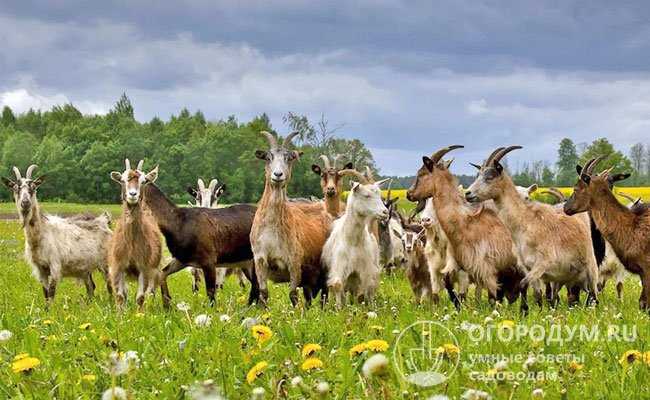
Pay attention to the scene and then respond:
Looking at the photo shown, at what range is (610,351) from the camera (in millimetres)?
4898

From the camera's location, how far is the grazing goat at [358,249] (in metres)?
10.5

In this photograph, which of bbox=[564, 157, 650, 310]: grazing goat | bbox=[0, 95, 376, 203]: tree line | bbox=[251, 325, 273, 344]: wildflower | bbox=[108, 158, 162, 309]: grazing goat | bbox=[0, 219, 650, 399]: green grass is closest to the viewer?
bbox=[0, 219, 650, 399]: green grass

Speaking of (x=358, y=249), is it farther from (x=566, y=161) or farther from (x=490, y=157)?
(x=566, y=161)

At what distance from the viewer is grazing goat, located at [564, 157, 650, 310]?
31.9ft

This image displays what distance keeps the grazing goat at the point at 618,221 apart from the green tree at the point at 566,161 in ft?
351

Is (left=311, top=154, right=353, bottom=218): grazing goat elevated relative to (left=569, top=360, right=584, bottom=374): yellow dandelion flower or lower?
elevated

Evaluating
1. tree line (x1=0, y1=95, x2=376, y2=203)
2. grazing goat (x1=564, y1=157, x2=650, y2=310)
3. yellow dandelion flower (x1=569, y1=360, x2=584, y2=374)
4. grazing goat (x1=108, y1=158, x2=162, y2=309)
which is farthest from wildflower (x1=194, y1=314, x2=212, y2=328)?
tree line (x1=0, y1=95, x2=376, y2=203)

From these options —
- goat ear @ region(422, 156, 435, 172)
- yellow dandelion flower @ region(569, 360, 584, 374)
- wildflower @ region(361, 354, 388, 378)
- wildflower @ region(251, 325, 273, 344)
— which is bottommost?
yellow dandelion flower @ region(569, 360, 584, 374)

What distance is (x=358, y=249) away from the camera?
1054 centimetres

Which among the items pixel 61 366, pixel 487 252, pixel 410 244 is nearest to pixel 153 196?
pixel 410 244

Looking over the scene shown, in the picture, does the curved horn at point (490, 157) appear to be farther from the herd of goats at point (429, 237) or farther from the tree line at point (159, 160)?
the tree line at point (159, 160)

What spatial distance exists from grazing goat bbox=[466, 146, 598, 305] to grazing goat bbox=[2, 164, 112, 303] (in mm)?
7506

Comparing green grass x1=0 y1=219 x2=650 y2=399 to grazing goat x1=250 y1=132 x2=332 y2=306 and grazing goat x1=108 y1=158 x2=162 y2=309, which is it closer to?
grazing goat x1=250 y1=132 x2=332 y2=306

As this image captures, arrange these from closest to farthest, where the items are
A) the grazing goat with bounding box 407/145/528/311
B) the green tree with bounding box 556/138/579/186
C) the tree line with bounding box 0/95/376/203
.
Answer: the grazing goat with bounding box 407/145/528/311
the tree line with bounding box 0/95/376/203
the green tree with bounding box 556/138/579/186
